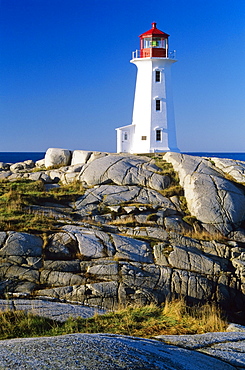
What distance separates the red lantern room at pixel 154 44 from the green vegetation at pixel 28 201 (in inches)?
734

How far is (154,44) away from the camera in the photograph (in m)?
41.1

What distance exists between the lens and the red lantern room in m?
40.6

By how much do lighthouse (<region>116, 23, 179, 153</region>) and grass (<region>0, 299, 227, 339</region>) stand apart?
30.8 meters

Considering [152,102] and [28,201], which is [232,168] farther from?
[28,201]

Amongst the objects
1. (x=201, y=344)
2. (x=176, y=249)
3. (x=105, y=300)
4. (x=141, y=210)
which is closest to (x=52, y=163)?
(x=141, y=210)

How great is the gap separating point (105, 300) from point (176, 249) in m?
5.18

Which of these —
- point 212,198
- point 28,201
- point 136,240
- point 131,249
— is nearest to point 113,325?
point 131,249

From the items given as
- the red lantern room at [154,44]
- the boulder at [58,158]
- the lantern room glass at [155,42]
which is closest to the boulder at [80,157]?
the boulder at [58,158]

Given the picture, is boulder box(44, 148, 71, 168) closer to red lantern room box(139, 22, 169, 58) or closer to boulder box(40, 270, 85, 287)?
red lantern room box(139, 22, 169, 58)

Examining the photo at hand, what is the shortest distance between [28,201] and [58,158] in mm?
11545

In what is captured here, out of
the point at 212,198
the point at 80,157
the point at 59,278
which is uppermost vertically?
the point at 80,157

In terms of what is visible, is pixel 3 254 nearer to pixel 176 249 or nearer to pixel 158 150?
pixel 176 249

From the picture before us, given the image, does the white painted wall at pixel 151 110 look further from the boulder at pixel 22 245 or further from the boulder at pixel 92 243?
the boulder at pixel 22 245

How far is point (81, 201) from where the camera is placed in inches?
1032
